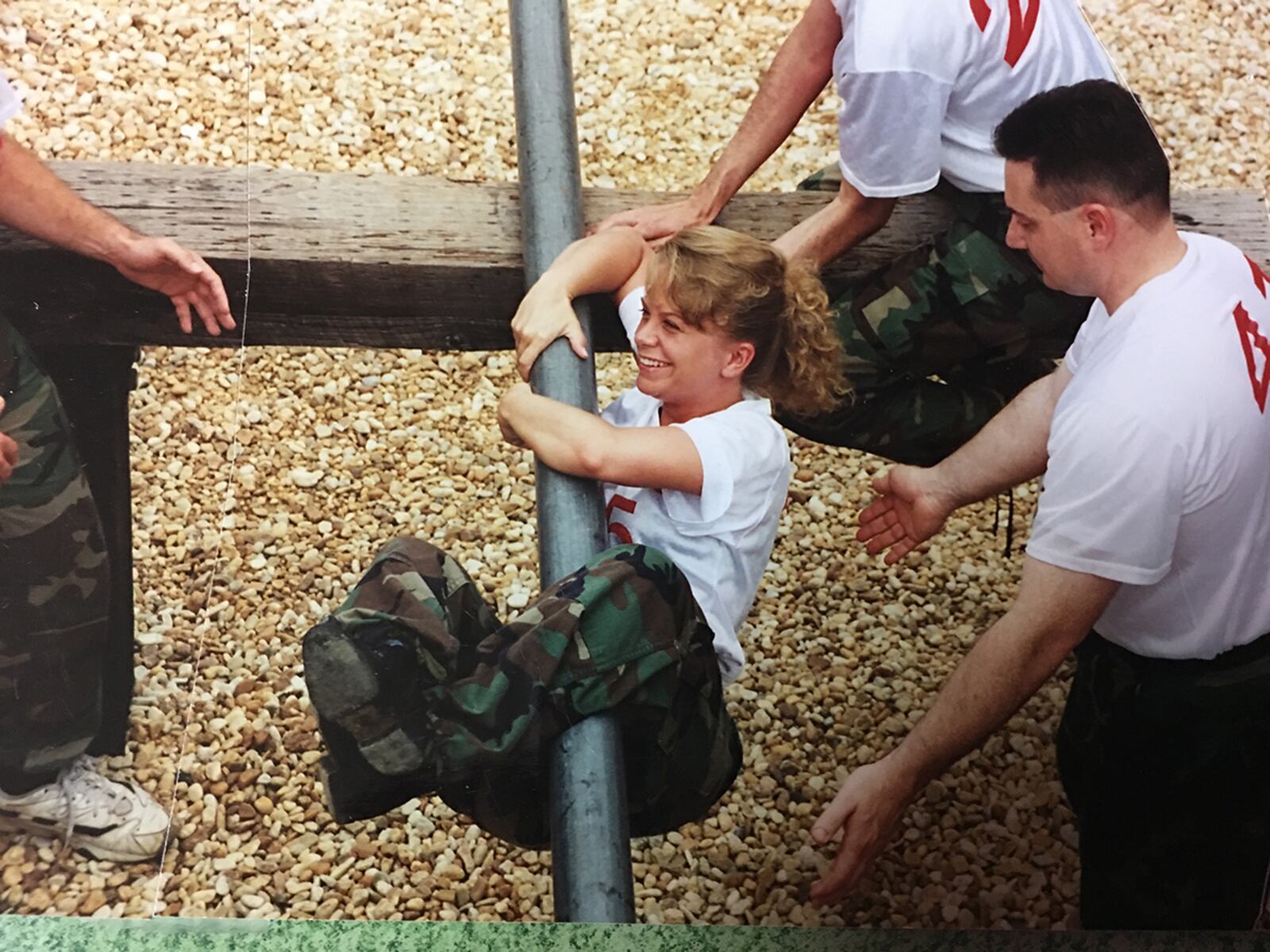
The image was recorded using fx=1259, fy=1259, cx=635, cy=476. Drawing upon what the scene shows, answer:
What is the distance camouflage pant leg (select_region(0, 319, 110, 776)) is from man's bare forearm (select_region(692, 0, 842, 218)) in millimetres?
1324

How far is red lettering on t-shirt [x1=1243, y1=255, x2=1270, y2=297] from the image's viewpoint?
7.52 ft

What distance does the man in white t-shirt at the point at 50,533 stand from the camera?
234 cm

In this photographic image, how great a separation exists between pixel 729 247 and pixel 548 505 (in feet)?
1.89

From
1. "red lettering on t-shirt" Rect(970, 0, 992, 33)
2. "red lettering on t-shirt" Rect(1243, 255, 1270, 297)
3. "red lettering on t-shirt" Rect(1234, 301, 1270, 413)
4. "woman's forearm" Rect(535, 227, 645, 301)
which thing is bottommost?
"red lettering on t-shirt" Rect(1234, 301, 1270, 413)

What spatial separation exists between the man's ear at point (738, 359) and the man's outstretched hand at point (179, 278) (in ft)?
3.12

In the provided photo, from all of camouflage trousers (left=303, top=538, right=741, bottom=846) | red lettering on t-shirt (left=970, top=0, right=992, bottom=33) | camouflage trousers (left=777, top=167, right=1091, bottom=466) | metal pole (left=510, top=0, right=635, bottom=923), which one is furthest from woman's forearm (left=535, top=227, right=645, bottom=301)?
red lettering on t-shirt (left=970, top=0, right=992, bottom=33)

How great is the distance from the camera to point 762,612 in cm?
233


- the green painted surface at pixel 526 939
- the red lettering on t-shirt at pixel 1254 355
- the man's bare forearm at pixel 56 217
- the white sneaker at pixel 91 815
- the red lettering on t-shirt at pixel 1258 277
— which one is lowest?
the green painted surface at pixel 526 939

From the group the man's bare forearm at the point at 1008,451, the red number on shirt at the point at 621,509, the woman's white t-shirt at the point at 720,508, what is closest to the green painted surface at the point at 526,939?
the woman's white t-shirt at the point at 720,508

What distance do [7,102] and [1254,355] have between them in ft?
7.90

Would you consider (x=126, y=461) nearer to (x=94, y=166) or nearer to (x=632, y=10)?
(x=94, y=166)

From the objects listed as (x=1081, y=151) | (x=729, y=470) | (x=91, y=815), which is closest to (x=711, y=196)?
(x=729, y=470)

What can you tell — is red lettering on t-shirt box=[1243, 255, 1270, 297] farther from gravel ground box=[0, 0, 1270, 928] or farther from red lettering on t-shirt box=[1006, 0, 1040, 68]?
red lettering on t-shirt box=[1006, 0, 1040, 68]

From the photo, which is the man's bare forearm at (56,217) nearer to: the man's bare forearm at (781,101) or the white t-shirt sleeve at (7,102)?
the white t-shirt sleeve at (7,102)
